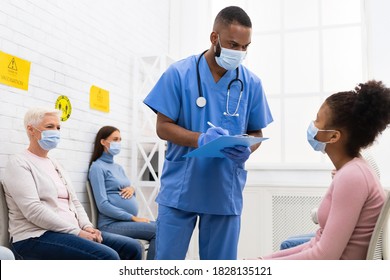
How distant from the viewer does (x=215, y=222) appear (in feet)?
5.16

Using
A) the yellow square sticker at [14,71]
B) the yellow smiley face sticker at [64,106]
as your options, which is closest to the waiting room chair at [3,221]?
the yellow square sticker at [14,71]

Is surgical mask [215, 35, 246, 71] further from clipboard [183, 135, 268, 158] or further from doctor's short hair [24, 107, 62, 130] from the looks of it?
doctor's short hair [24, 107, 62, 130]

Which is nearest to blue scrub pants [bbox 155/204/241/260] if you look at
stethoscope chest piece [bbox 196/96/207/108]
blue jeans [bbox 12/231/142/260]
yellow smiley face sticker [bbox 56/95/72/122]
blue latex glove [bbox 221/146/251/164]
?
blue latex glove [bbox 221/146/251/164]

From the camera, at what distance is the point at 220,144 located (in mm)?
1369

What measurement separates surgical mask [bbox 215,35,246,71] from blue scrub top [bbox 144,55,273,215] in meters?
0.07

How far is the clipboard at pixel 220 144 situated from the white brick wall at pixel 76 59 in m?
1.27

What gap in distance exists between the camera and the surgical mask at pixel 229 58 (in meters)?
1.60

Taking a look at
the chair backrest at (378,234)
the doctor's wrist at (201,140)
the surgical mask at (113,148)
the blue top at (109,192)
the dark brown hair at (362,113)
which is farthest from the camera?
the surgical mask at (113,148)

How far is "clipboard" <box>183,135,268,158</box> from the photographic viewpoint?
1.33 m

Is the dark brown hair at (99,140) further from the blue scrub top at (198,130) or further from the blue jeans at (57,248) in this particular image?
the blue scrub top at (198,130)

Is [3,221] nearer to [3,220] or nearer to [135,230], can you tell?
[3,220]

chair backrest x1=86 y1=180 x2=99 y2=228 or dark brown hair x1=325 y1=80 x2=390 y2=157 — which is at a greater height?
dark brown hair x1=325 y1=80 x2=390 y2=157
